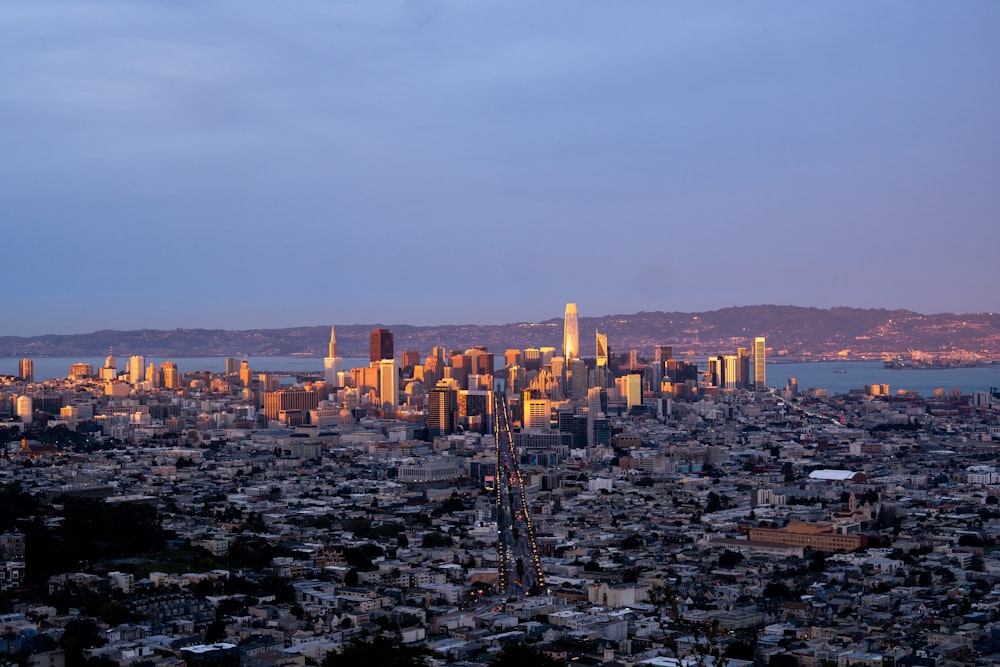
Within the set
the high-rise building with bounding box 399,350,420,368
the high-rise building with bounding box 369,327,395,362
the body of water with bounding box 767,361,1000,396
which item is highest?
the high-rise building with bounding box 369,327,395,362

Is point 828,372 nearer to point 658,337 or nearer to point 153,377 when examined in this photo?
point 658,337

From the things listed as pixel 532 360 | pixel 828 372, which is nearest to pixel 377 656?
pixel 532 360

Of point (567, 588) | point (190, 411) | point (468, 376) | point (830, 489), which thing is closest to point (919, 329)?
point (468, 376)

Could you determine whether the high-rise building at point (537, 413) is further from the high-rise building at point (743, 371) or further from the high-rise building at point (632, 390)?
the high-rise building at point (743, 371)

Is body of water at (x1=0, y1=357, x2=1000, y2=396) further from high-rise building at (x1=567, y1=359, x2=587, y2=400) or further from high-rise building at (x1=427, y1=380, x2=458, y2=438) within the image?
high-rise building at (x1=427, y1=380, x2=458, y2=438)

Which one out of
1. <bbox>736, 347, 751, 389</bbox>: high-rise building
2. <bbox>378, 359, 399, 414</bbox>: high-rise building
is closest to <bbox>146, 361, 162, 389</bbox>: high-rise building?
<bbox>378, 359, 399, 414</bbox>: high-rise building

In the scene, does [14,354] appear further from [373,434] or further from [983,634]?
Answer: [983,634]
